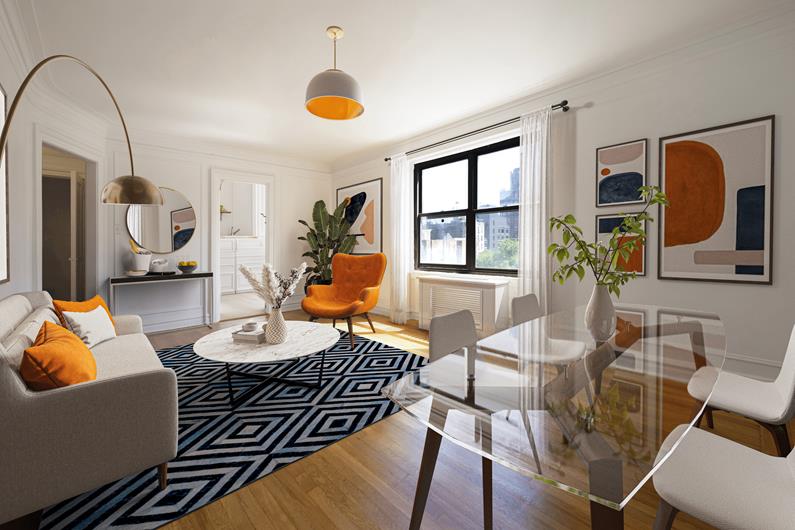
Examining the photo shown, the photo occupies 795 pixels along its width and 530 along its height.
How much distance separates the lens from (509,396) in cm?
118

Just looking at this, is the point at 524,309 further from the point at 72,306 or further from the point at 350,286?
the point at 72,306

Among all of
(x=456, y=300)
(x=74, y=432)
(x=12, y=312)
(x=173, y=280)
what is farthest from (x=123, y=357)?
(x=456, y=300)

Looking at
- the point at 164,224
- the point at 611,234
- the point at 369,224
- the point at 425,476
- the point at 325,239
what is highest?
the point at 369,224

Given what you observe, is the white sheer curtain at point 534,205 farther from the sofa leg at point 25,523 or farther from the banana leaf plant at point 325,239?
the sofa leg at point 25,523

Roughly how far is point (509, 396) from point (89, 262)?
5.28 metres

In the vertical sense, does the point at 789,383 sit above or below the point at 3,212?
below

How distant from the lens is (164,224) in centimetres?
486

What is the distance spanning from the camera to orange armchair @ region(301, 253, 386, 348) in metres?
4.03

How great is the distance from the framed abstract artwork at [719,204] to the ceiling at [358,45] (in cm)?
79

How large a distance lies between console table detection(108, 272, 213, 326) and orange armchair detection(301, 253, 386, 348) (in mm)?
1722

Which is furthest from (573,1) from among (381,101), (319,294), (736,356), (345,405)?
(319,294)

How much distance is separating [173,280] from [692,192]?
5.70 m

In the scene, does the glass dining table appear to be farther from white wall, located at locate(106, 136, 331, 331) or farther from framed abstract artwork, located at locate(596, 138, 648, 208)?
white wall, located at locate(106, 136, 331, 331)

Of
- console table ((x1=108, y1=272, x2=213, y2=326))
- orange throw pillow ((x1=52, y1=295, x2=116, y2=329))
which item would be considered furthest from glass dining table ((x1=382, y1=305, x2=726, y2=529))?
console table ((x1=108, y1=272, x2=213, y2=326))
